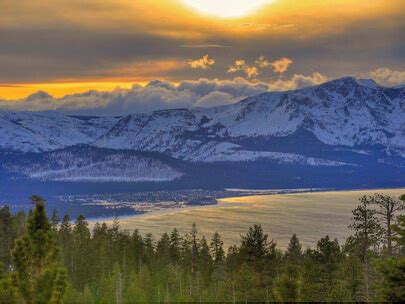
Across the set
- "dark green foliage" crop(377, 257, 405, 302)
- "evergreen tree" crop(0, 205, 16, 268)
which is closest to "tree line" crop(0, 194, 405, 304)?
"dark green foliage" crop(377, 257, 405, 302)

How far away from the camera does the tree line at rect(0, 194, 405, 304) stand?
1592 inches

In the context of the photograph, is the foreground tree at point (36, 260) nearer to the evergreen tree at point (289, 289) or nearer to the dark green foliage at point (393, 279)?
the evergreen tree at point (289, 289)

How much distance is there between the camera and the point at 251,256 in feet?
215

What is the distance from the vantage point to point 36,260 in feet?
134

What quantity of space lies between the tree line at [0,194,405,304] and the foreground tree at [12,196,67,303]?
0.06 metres

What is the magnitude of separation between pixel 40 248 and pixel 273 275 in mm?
32124

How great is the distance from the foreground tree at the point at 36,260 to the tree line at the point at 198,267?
0.06 metres

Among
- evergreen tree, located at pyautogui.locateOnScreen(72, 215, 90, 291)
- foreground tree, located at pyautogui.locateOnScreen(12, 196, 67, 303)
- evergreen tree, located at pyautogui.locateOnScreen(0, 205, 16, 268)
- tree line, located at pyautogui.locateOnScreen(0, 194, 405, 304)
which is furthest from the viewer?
evergreen tree, located at pyautogui.locateOnScreen(0, 205, 16, 268)

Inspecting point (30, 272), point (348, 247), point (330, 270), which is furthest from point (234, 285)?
point (30, 272)

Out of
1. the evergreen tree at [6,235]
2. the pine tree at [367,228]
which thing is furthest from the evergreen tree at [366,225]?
the evergreen tree at [6,235]

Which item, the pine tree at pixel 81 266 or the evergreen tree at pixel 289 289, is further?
the pine tree at pixel 81 266

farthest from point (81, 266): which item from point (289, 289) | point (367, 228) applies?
point (289, 289)

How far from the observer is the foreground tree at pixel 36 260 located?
3984 centimetres

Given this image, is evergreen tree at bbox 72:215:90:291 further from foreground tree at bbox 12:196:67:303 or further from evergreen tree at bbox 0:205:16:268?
foreground tree at bbox 12:196:67:303
